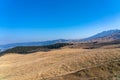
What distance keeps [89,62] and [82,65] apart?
1.32 metres

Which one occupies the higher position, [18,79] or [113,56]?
[113,56]

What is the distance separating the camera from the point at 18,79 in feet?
86.9

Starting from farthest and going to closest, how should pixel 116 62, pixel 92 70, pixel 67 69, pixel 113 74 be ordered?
1. pixel 67 69
2. pixel 116 62
3. pixel 92 70
4. pixel 113 74

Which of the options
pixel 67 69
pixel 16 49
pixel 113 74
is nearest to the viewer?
pixel 113 74

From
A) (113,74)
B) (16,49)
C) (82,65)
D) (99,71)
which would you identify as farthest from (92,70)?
(16,49)

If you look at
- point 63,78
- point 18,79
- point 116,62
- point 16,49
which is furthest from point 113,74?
point 16,49

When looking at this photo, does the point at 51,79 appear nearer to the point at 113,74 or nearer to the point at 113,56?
the point at 113,74

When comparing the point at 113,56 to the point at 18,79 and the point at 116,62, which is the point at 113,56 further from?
the point at 18,79

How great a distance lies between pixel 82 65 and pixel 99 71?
4.79 meters

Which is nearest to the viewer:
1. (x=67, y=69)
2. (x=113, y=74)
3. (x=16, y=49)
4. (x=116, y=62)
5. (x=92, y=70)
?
(x=113, y=74)

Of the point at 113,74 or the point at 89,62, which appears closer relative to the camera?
Result: the point at 113,74

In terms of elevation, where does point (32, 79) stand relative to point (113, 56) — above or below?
below

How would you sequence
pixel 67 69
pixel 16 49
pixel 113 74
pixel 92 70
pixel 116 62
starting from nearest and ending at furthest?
pixel 113 74
pixel 92 70
pixel 116 62
pixel 67 69
pixel 16 49

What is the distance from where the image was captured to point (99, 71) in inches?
917
